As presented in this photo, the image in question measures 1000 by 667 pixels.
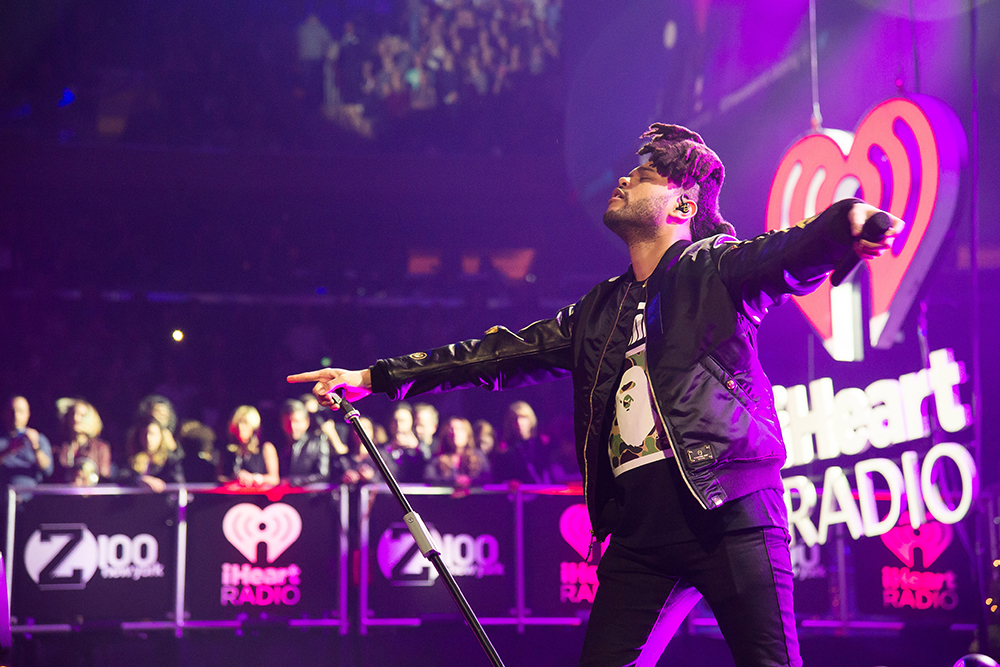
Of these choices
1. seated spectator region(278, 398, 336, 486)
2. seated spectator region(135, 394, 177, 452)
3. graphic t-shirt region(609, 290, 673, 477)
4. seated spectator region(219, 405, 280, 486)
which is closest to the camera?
graphic t-shirt region(609, 290, 673, 477)

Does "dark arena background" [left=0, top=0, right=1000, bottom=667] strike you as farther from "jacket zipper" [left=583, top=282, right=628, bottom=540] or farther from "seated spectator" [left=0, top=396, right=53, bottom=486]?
"jacket zipper" [left=583, top=282, right=628, bottom=540]

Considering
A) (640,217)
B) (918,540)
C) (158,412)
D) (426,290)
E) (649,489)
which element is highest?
(426,290)

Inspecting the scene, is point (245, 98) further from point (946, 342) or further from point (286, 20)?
point (946, 342)

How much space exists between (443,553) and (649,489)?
493 centimetres

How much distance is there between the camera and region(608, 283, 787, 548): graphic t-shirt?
1979 millimetres

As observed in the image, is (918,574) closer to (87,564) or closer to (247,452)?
(247,452)

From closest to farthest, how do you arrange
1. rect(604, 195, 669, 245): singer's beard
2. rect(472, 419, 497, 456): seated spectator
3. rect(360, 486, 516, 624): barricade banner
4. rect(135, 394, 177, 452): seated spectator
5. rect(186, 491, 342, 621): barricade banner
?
rect(604, 195, 669, 245): singer's beard
rect(186, 491, 342, 621): barricade banner
rect(360, 486, 516, 624): barricade banner
rect(472, 419, 497, 456): seated spectator
rect(135, 394, 177, 452): seated spectator

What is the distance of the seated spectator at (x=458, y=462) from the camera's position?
25.7 ft

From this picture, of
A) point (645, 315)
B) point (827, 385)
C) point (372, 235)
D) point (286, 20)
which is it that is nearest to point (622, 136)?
point (372, 235)

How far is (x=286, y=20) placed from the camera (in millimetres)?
13094

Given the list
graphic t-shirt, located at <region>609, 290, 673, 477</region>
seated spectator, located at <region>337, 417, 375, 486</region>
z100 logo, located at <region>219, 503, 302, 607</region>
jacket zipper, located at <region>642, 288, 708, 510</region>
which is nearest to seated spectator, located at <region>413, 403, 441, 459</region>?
seated spectator, located at <region>337, 417, 375, 486</region>

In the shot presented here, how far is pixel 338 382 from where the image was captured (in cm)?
245

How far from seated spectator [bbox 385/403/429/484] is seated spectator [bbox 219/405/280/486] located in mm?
1040

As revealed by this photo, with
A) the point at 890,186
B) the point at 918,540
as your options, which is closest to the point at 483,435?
the point at 918,540
